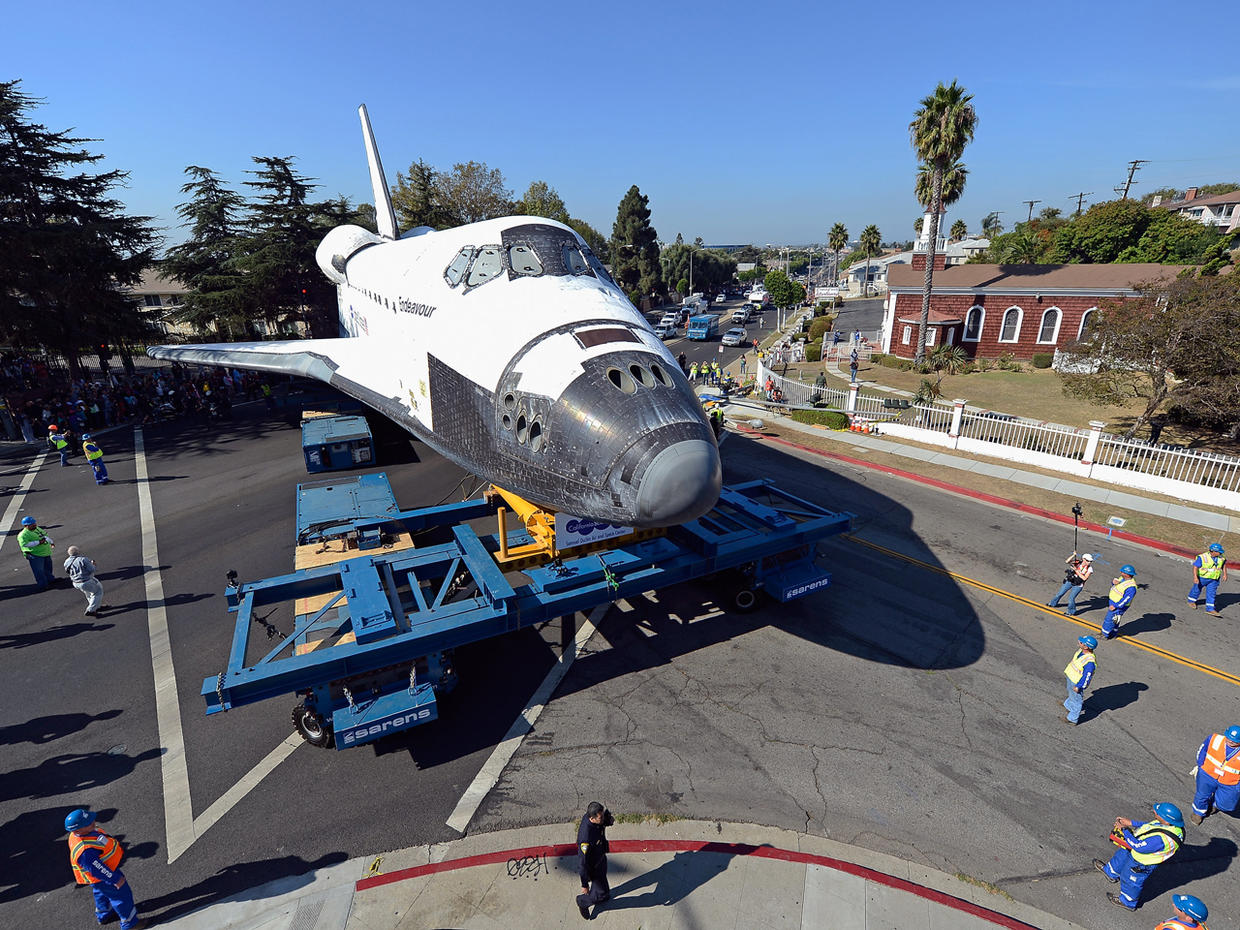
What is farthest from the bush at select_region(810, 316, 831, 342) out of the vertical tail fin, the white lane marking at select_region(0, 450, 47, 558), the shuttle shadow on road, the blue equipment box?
the shuttle shadow on road

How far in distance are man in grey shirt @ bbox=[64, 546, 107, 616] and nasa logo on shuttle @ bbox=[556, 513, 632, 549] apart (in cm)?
921

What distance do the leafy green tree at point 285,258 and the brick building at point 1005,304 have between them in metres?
38.4

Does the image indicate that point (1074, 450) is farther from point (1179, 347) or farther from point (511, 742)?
point (511, 742)

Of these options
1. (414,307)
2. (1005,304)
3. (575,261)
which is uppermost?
(575,261)

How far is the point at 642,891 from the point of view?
587 centimetres

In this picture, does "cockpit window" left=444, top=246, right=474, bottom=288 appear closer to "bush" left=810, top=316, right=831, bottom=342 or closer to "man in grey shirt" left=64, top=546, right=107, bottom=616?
"man in grey shirt" left=64, top=546, right=107, bottom=616

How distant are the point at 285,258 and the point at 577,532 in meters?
35.0

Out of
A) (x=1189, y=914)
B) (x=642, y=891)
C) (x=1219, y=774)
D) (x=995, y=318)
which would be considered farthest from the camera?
(x=995, y=318)

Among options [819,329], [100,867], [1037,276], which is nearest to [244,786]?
[100,867]

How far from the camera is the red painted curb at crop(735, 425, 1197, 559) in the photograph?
13719mm

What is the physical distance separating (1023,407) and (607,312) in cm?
2606

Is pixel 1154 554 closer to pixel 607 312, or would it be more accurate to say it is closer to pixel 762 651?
pixel 762 651

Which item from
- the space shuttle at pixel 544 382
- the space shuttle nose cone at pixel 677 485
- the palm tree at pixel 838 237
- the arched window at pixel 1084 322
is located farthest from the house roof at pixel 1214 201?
the space shuttle nose cone at pixel 677 485

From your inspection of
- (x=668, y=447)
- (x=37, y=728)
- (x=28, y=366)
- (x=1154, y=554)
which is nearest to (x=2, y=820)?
(x=37, y=728)
